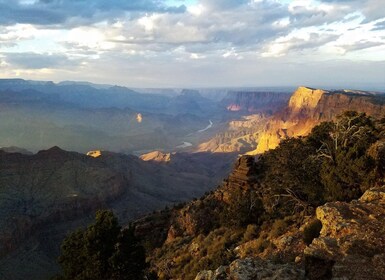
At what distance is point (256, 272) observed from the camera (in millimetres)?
12297

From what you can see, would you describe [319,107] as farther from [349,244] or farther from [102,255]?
[349,244]

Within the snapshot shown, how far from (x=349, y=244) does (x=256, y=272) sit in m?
3.16

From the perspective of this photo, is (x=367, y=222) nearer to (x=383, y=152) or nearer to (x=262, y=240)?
(x=262, y=240)

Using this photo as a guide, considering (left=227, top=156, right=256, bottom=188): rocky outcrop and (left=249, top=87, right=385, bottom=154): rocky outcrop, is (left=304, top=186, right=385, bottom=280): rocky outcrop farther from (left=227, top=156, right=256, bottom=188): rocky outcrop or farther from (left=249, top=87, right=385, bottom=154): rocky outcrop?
(left=249, top=87, right=385, bottom=154): rocky outcrop

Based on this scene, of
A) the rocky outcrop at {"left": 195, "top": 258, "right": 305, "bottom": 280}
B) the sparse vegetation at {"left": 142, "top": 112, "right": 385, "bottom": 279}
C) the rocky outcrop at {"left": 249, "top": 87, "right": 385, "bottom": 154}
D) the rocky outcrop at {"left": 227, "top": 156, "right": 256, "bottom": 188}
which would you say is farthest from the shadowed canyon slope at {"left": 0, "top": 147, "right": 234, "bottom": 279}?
the rocky outcrop at {"left": 195, "top": 258, "right": 305, "bottom": 280}

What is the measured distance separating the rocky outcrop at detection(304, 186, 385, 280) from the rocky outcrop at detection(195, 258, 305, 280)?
553 mm

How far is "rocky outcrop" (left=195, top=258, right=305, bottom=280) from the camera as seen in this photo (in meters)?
12.0

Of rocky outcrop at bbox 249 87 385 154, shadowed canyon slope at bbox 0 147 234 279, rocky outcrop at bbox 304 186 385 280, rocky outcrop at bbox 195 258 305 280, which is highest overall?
rocky outcrop at bbox 304 186 385 280

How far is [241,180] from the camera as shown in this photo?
34062mm

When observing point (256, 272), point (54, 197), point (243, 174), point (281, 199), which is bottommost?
point (54, 197)

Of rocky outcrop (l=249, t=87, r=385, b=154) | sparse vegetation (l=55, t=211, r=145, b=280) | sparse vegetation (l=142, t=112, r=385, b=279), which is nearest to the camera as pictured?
sparse vegetation (l=55, t=211, r=145, b=280)

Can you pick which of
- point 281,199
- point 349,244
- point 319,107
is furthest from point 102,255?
point 319,107

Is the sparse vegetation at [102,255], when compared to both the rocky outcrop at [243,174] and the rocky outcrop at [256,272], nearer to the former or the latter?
the rocky outcrop at [256,272]

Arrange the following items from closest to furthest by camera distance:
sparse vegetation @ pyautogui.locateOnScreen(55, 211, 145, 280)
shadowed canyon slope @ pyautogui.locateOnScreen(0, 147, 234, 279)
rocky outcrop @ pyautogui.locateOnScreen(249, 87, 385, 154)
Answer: sparse vegetation @ pyautogui.locateOnScreen(55, 211, 145, 280), shadowed canyon slope @ pyautogui.locateOnScreen(0, 147, 234, 279), rocky outcrop @ pyautogui.locateOnScreen(249, 87, 385, 154)
